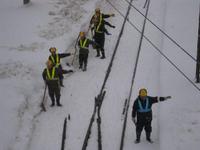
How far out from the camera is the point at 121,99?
1745cm

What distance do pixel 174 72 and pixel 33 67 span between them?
6014 millimetres

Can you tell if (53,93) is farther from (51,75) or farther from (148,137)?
(148,137)

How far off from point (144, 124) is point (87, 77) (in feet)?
18.8

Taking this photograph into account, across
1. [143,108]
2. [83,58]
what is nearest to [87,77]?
[83,58]

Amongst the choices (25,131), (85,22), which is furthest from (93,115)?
(85,22)

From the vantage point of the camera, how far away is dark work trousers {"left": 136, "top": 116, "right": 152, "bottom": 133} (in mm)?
13961

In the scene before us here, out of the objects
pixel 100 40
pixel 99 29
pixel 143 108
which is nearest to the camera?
pixel 143 108

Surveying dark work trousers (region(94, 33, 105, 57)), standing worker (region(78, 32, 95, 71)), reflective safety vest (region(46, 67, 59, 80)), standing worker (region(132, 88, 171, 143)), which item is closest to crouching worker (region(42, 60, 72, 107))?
reflective safety vest (region(46, 67, 59, 80))

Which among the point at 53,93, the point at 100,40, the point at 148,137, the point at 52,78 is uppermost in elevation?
the point at 100,40

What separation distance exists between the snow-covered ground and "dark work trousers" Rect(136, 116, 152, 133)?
1.85 ft

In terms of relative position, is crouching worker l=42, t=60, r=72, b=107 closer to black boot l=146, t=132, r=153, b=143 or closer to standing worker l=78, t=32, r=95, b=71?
standing worker l=78, t=32, r=95, b=71

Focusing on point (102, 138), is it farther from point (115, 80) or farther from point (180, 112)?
point (115, 80)

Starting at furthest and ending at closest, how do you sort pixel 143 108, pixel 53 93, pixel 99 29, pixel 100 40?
1. pixel 100 40
2. pixel 99 29
3. pixel 53 93
4. pixel 143 108

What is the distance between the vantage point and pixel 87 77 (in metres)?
19.4
